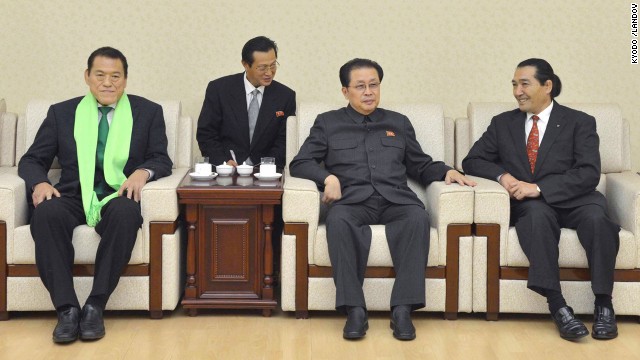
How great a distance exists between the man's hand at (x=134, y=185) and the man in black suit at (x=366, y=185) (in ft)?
2.38

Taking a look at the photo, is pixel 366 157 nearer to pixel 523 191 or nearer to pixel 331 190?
pixel 331 190

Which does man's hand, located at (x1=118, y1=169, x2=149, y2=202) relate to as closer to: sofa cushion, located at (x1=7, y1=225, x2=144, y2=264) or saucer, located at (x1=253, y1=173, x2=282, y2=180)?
sofa cushion, located at (x1=7, y1=225, x2=144, y2=264)

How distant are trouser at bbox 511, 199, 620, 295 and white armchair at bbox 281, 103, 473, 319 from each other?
0.92ft

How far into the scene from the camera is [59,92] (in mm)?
6195

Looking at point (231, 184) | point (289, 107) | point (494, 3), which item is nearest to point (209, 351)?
point (231, 184)

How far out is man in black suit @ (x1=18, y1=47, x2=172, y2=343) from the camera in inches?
169

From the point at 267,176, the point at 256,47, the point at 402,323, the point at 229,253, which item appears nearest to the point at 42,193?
the point at 229,253

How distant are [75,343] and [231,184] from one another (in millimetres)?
1021

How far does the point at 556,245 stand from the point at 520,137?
68 cm

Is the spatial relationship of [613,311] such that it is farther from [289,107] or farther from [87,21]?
[87,21]

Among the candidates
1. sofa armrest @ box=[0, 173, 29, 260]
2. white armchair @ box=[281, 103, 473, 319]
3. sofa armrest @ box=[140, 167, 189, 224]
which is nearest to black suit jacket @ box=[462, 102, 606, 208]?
white armchair @ box=[281, 103, 473, 319]

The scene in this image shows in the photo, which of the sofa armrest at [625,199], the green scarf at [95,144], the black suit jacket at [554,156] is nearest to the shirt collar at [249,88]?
the green scarf at [95,144]

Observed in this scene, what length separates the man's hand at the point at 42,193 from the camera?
14.9 ft

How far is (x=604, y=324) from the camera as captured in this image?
14.2 ft
